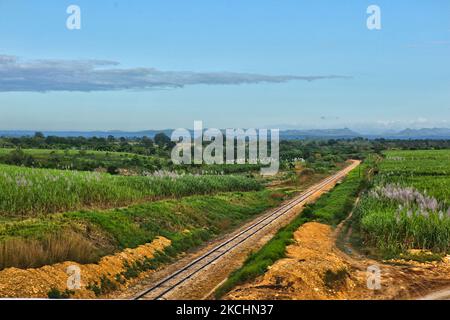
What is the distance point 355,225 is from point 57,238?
19.4m

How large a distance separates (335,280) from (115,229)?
1039 cm

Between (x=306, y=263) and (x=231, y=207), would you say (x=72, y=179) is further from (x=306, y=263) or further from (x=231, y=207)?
(x=306, y=263)

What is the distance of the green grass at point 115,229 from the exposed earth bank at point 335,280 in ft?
21.4

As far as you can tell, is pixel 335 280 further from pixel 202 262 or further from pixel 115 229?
pixel 115 229

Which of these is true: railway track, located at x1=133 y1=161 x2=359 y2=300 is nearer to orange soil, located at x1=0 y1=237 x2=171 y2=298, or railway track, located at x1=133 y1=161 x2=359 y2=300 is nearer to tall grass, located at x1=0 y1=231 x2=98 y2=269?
orange soil, located at x1=0 y1=237 x2=171 y2=298

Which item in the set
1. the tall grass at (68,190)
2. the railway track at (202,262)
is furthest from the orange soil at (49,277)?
the tall grass at (68,190)

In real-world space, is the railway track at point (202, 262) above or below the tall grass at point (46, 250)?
below

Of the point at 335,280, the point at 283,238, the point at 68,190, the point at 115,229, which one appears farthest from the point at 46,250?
the point at 283,238

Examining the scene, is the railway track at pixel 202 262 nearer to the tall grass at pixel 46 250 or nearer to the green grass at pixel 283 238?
the green grass at pixel 283 238

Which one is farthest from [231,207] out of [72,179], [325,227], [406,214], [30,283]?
[30,283]

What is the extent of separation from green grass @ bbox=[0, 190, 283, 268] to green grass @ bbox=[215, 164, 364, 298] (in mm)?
4739

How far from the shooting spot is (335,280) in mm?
16203

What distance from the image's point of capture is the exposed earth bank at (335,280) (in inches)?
590

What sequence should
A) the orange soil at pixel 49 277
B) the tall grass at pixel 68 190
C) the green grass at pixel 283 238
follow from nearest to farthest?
the orange soil at pixel 49 277 → the green grass at pixel 283 238 → the tall grass at pixel 68 190
